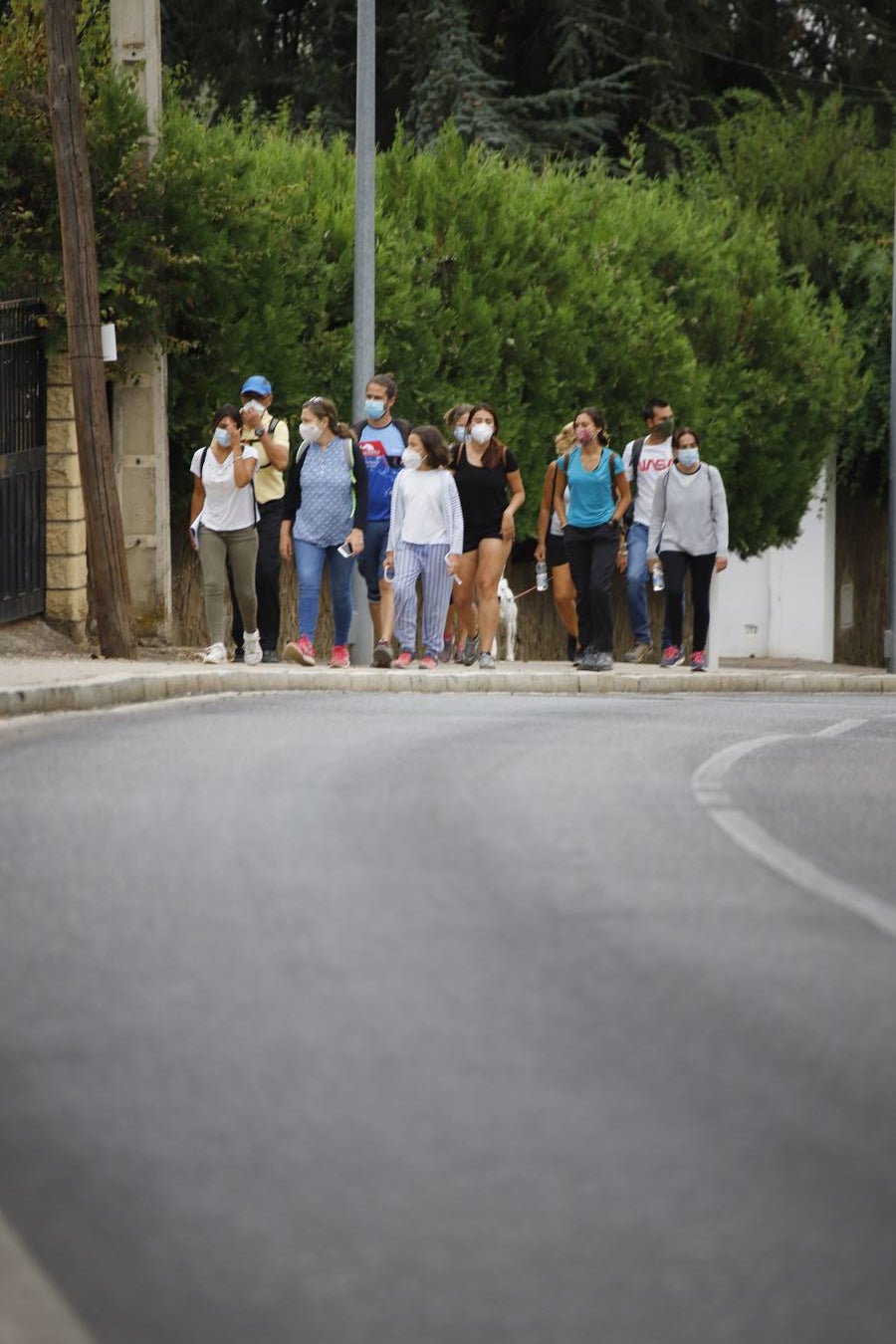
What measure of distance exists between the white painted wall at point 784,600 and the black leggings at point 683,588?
14.5m

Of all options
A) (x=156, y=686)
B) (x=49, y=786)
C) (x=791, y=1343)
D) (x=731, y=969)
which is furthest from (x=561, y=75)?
(x=791, y=1343)

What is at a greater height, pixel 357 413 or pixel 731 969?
pixel 357 413

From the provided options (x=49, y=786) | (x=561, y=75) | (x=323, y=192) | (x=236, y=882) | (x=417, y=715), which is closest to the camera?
(x=236, y=882)

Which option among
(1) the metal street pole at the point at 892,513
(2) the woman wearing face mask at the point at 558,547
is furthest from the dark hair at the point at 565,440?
(1) the metal street pole at the point at 892,513

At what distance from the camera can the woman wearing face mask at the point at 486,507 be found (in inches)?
739

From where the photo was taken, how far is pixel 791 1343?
13.2 feet

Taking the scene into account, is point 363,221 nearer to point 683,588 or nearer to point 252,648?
point 683,588

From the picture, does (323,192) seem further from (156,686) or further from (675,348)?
(156,686)

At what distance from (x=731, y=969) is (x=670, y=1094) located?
1326mm

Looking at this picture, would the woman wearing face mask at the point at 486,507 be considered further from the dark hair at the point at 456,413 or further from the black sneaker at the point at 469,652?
the black sneaker at the point at 469,652

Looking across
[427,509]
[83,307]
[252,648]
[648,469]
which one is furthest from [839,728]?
→ [83,307]

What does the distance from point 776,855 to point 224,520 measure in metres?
10.0

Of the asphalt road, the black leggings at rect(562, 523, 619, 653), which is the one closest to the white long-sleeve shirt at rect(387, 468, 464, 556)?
the black leggings at rect(562, 523, 619, 653)

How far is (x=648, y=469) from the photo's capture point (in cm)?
2116
